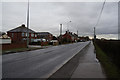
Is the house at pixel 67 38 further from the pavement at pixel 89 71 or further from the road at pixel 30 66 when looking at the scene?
the pavement at pixel 89 71

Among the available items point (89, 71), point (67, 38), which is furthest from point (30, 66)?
point (67, 38)

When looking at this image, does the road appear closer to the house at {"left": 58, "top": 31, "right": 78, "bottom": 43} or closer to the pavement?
the pavement

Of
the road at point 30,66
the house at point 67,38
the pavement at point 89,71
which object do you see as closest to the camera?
the pavement at point 89,71

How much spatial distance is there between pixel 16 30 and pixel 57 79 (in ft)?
195

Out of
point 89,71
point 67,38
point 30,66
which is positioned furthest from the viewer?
point 67,38

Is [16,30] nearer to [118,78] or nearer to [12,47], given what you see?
[12,47]

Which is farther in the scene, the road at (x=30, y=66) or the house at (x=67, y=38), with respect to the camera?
the house at (x=67, y=38)

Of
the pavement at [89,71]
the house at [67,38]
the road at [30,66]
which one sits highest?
the house at [67,38]

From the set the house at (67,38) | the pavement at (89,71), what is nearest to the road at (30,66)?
the pavement at (89,71)

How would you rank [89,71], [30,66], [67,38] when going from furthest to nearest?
1. [67,38]
2. [30,66]
3. [89,71]

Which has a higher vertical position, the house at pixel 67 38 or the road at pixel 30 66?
the house at pixel 67 38

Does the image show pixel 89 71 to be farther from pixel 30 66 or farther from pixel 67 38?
pixel 67 38

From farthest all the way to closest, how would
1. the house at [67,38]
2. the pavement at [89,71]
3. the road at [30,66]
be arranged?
the house at [67,38], the road at [30,66], the pavement at [89,71]

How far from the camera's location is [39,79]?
5.87m
